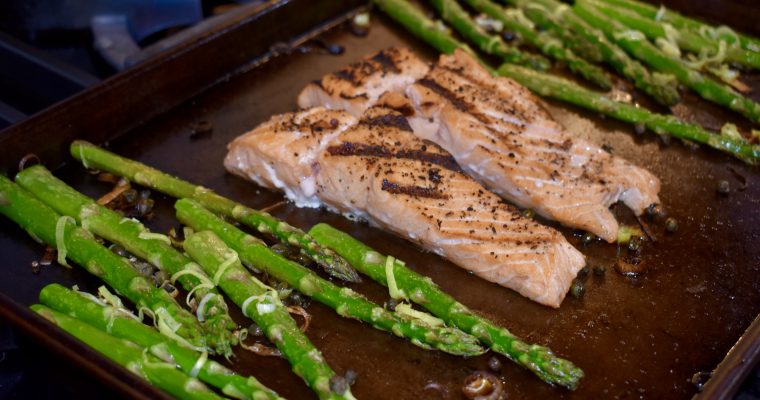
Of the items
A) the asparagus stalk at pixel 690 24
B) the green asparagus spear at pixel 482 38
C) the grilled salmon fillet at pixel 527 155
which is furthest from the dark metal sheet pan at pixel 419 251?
the asparagus stalk at pixel 690 24

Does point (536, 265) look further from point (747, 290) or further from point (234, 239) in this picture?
point (234, 239)

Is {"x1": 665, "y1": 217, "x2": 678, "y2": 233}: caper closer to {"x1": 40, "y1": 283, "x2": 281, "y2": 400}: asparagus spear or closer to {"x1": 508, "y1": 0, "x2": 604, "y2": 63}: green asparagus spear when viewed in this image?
{"x1": 508, "y1": 0, "x2": 604, "y2": 63}: green asparagus spear

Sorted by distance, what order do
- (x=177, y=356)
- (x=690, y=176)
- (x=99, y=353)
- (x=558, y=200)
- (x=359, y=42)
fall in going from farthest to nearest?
1. (x=359, y=42)
2. (x=690, y=176)
3. (x=558, y=200)
4. (x=177, y=356)
5. (x=99, y=353)

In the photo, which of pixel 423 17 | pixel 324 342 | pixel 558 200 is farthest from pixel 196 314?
pixel 423 17

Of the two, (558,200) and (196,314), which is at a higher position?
(558,200)

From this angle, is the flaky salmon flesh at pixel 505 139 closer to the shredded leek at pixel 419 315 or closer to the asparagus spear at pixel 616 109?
the asparagus spear at pixel 616 109

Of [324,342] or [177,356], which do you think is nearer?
[177,356]

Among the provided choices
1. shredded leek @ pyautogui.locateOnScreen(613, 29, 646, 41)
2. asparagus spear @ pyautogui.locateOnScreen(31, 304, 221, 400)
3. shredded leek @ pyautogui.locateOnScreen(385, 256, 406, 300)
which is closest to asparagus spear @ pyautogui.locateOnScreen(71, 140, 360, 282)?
shredded leek @ pyautogui.locateOnScreen(385, 256, 406, 300)
